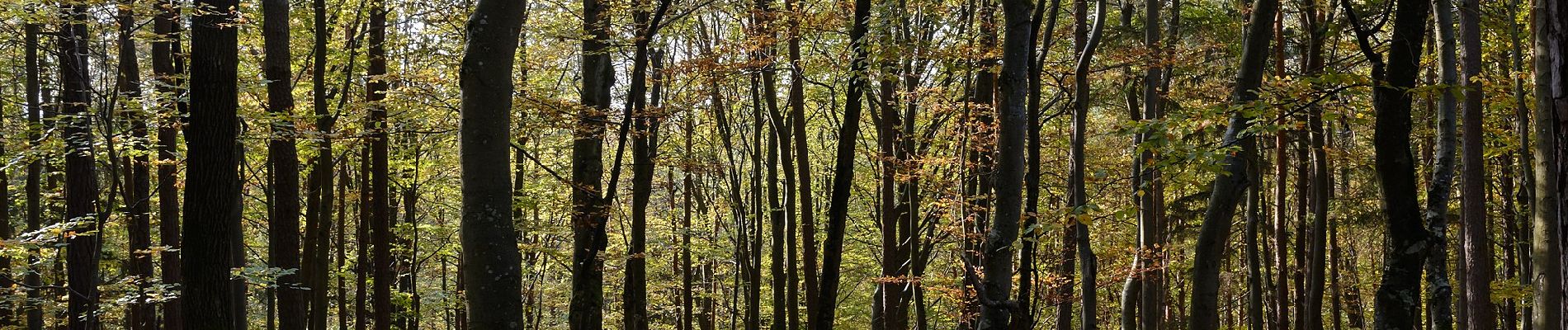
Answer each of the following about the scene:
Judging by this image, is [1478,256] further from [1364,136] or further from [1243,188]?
[1364,136]

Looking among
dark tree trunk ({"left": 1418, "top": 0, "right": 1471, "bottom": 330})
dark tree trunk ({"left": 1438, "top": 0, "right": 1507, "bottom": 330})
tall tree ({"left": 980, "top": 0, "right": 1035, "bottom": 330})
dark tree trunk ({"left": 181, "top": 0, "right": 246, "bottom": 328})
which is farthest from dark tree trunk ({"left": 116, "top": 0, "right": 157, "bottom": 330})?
dark tree trunk ({"left": 1438, "top": 0, "right": 1507, "bottom": 330})

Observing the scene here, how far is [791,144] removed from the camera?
13359 mm

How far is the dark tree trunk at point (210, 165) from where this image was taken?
285 inches

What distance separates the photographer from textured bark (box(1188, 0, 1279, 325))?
20.9ft

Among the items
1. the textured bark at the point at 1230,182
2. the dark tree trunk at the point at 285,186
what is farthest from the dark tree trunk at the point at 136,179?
the textured bark at the point at 1230,182

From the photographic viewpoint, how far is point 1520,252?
16.6 metres

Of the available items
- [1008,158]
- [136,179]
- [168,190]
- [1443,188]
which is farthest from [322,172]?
[1443,188]

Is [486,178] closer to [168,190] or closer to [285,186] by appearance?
[285,186]

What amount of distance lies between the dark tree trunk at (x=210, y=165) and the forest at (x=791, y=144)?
0.08 feet

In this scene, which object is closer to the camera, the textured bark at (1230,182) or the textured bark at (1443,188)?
the textured bark at (1443,188)

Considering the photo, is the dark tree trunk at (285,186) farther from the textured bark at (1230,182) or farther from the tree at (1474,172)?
the tree at (1474,172)

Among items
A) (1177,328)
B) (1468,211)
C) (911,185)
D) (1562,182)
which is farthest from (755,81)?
(1177,328)

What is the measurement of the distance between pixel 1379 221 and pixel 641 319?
14495 millimetres

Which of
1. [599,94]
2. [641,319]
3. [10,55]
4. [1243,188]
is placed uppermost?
[10,55]
